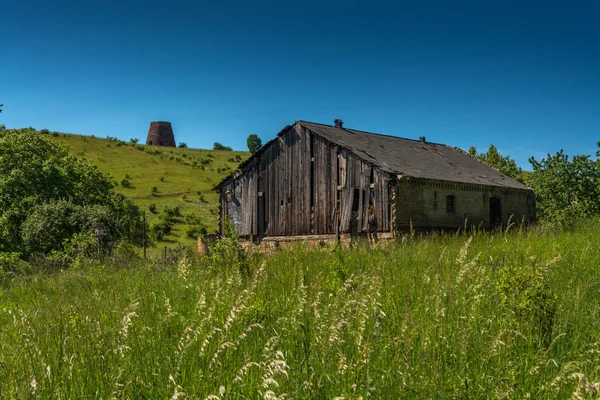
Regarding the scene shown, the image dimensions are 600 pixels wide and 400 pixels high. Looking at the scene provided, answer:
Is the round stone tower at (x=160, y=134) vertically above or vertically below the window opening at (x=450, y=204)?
above

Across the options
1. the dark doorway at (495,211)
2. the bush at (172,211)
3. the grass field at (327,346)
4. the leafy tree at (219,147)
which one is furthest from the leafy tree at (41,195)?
the leafy tree at (219,147)

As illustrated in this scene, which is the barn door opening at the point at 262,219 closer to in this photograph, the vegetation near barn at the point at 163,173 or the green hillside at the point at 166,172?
the vegetation near barn at the point at 163,173

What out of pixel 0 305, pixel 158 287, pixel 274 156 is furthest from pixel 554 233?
pixel 274 156

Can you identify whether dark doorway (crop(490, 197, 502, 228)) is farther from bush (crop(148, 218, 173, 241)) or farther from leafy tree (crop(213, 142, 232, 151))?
leafy tree (crop(213, 142, 232, 151))

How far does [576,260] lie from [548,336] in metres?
4.08

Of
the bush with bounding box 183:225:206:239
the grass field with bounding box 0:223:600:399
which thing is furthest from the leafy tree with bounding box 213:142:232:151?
the grass field with bounding box 0:223:600:399

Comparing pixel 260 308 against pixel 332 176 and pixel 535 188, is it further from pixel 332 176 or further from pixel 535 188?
pixel 535 188

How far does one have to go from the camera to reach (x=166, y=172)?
75.7 meters

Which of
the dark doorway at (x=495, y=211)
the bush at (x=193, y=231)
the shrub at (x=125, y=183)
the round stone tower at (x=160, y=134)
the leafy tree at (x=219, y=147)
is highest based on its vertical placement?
the round stone tower at (x=160, y=134)

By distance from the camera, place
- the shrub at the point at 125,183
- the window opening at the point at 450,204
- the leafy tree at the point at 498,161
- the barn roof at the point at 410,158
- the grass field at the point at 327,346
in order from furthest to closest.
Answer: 1. the shrub at the point at 125,183
2. the leafy tree at the point at 498,161
3. the window opening at the point at 450,204
4. the barn roof at the point at 410,158
5. the grass field at the point at 327,346

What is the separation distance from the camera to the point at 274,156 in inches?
1131

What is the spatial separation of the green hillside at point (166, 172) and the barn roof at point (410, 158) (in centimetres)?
1978

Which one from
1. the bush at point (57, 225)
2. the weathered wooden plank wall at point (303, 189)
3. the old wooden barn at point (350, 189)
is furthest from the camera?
the bush at point (57, 225)

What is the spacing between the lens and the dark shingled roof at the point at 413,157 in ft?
84.1
